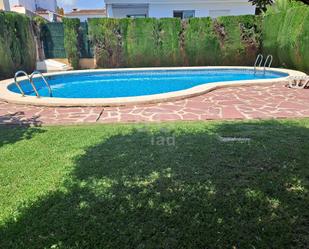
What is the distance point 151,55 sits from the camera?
1883 cm

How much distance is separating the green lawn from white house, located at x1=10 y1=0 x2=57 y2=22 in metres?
29.1

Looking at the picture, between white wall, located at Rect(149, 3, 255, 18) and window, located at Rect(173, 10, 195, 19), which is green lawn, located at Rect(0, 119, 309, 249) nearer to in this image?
white wall, located at Rect(149, 3, 255, 18)

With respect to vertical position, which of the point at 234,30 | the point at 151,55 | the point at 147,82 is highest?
the point at 234,30

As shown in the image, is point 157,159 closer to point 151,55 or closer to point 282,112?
point 282,112

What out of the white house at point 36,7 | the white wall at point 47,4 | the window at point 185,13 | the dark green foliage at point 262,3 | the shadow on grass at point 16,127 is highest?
the white wall at point 47,4

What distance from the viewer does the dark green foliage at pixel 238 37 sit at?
59.2 feet

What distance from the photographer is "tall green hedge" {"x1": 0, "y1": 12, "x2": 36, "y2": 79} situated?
1512 cm

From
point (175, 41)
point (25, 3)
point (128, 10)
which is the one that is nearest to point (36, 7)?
point (25, 3)

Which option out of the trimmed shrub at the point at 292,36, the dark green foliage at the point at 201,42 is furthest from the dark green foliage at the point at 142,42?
the trimmed shrub at the point at 292,36

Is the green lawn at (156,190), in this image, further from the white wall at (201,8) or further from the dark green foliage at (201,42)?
the white wall at (201,8)

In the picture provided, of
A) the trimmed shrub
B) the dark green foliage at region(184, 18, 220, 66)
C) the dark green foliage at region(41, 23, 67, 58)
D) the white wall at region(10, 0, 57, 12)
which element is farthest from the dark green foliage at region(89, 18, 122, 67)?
the white wall at region(10, 0, 57, 12)

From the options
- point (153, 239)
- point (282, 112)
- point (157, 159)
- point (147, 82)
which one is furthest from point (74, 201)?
point (147, 82)

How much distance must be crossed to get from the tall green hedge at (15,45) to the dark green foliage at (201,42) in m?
9.30

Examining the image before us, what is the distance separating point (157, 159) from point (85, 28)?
55.0 feet
